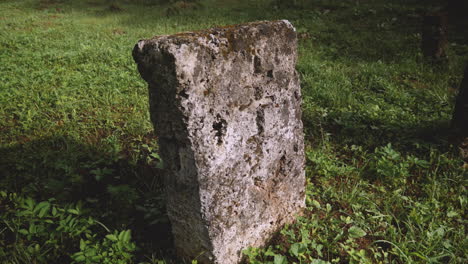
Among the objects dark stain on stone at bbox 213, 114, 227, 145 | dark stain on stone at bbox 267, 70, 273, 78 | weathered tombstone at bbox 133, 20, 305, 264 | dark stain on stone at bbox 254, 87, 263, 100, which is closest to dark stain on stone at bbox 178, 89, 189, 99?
weathered tombstone at bbox 133, 20, 305, 264

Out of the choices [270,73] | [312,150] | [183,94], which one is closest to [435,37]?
[312,150]

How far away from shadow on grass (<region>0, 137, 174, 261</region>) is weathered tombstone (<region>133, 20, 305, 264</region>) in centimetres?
46

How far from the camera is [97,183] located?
8.93 feet

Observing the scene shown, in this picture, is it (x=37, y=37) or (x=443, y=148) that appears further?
(x=37, y=37)

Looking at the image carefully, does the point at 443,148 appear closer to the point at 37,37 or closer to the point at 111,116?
the point at 111,116

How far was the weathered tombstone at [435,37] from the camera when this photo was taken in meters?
5.52

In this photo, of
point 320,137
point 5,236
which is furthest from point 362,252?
point 5,236

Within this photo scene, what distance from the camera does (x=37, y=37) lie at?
22.8ft

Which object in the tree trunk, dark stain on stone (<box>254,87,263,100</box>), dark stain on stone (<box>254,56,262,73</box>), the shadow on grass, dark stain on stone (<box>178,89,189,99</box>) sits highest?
dark stain on stone (<box>254,56,262,73</box>)

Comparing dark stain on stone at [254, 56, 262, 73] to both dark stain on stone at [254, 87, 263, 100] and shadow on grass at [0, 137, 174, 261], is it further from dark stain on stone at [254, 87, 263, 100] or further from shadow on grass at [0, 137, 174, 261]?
shadow on grass at [0, 137, 174, 261]

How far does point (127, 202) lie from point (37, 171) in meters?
1.16

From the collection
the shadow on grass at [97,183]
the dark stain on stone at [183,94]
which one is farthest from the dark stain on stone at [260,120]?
the shadow on grass at [97,183]

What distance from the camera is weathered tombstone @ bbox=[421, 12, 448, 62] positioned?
552 cm

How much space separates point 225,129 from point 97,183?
1.70 m
